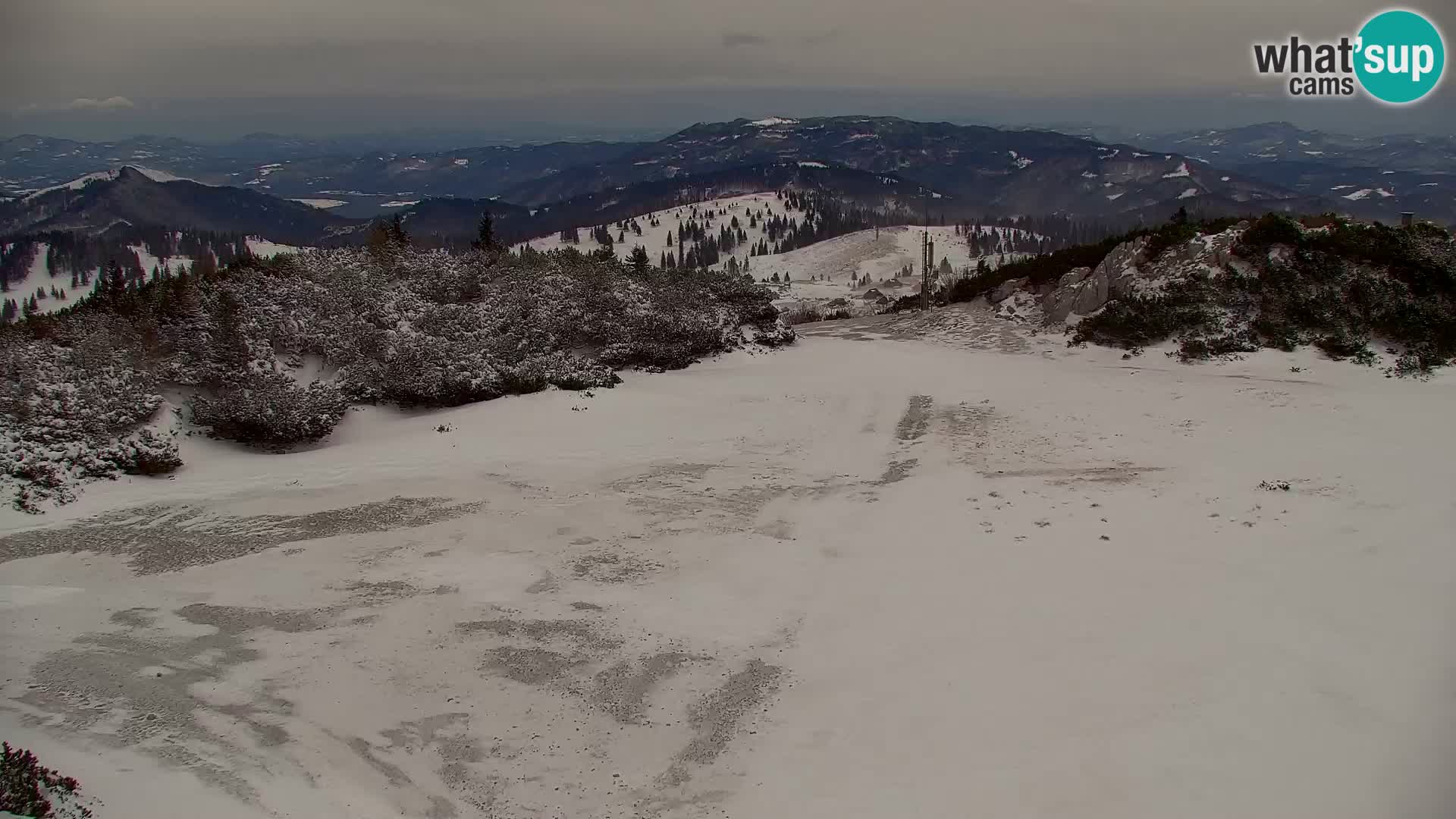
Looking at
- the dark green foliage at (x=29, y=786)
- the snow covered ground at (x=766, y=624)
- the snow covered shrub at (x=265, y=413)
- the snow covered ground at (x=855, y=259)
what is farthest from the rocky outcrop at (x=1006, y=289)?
the snow covered ground at (x=855, y=259)

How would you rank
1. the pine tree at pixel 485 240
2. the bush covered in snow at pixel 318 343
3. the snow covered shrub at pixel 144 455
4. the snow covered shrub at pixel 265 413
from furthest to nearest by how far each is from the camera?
the pine tree at pixel 485 240
the snow covered shrub at pixel 265 413
the bush covered in snow at pixel 318 343
the snow covered shrub at pixel 144 455

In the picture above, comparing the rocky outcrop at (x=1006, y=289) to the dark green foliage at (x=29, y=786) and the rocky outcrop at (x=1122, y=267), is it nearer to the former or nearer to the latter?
the rocky outcrop at (x=1122, y=267)

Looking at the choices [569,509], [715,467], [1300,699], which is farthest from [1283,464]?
[569,509]

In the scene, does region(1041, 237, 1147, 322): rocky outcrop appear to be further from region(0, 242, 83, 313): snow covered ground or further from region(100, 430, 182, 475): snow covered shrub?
region(0, 242, 83, 313): snow covered ground

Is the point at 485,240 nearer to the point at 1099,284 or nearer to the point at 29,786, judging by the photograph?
the point at 1099,284

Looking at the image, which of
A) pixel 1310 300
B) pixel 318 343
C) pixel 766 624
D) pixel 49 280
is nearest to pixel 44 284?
pixel 49 280
